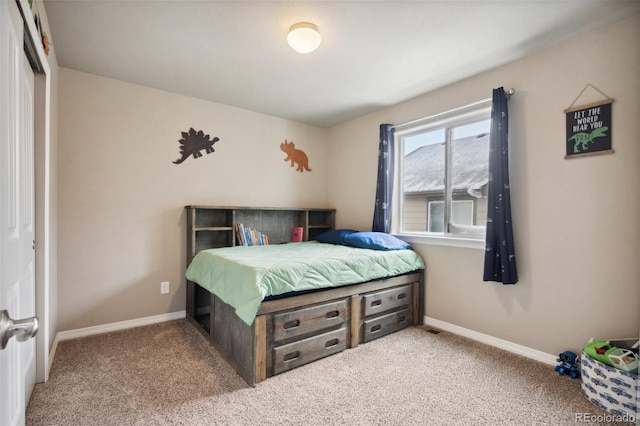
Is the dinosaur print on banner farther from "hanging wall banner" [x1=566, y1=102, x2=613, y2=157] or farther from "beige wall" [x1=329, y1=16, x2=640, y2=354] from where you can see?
"hanging wall banner" [x1=566, y1=102, x2=613, y2=157]

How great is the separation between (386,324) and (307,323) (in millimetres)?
890

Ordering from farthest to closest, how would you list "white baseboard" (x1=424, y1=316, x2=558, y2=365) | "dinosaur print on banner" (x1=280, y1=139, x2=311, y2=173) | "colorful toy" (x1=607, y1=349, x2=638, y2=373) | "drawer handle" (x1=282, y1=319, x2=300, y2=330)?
1. "dinosaur print on banner" (x1=280, y1=139, x2=311, y2=173)
2. "white baseboard" (x1=424, y1=316, x2=558, y2=365)
3. "drawer handle" (x1=282, y1=319, x2=300, y2=330)
4. "colorful toy" (x1=607, y1=349, x2=638, y2=373)

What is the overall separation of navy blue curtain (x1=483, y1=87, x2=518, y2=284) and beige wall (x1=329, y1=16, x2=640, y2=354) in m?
0.11

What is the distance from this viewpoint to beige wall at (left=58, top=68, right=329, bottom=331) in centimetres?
258

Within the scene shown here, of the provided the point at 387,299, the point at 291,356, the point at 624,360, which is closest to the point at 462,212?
the point at 387,299

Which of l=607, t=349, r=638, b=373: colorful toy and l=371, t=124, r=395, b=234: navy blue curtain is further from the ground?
l=371, t=124, r=395, b=234: navy blue curtain

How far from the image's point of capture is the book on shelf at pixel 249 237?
10.7 feet

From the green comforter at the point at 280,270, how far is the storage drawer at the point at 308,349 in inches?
14.5

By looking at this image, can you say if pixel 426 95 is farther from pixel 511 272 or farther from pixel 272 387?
pixel 272 387

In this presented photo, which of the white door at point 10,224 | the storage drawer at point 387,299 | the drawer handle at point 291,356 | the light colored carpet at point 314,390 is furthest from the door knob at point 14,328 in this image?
the storage drawer at point 387,299

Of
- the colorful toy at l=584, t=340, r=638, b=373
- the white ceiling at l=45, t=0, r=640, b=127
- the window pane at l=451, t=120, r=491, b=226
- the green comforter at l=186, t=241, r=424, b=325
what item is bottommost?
the colorful toy at l=584, t=340, r=638, b=373

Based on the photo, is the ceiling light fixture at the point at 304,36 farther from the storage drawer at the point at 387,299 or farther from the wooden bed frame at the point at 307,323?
the storage drawer at the point at 387,299

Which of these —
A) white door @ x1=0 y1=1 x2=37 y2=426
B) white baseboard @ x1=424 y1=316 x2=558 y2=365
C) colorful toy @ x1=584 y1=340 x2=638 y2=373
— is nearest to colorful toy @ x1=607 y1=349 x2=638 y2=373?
colorful toy @ x1=584 y1=340 x2=638 y2=373

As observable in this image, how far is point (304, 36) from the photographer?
1.92m
